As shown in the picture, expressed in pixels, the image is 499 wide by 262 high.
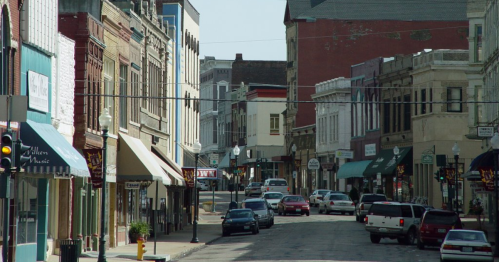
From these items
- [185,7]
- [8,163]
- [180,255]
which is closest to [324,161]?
[185,7]

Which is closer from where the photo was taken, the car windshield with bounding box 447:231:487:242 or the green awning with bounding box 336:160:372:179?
the car windshield with bounding box 447:231:487:242

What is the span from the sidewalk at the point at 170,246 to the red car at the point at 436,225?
8758 millimetres

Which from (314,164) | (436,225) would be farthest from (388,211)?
(314,164)

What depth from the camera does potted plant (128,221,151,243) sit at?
40.1m

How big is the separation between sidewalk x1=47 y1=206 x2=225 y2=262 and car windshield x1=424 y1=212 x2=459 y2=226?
892 centimetres

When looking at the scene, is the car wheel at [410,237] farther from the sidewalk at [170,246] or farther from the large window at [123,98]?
the large window at [123,98]

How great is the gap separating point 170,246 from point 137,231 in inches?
72.6

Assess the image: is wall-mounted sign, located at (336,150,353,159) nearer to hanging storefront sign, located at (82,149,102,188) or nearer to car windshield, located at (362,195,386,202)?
car windshield, located at (362,195,386,202)

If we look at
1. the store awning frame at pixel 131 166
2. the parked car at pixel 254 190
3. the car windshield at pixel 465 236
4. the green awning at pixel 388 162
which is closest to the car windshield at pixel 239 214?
the store awning frame at pixel 131 166

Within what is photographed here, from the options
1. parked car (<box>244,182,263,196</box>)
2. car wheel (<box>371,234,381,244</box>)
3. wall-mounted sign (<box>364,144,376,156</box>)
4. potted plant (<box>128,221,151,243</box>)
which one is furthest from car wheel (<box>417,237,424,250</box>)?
parked car (<box>244,182,263,196</box>)

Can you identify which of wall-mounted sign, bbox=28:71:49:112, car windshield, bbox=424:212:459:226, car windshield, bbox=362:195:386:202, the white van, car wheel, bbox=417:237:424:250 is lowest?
car wheel, bbox=417:237:424:250

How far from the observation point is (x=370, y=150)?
83.9m

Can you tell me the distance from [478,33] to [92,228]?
104 feet

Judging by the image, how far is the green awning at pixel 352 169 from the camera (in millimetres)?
82938
